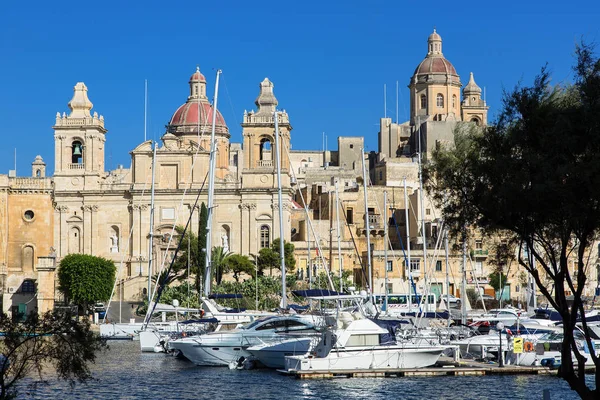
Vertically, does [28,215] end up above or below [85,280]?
above

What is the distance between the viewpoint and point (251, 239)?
78938 mm

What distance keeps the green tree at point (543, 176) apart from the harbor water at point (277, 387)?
10464 mm

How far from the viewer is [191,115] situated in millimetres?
94500

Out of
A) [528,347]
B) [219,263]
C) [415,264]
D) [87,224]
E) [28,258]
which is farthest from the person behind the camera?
[87,224]

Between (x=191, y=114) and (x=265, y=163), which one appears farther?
(x=191, y=114)

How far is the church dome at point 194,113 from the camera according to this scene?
93.4 metres

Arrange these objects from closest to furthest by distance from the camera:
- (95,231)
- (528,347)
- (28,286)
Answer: (528,347)
(28,286)
(95,231)

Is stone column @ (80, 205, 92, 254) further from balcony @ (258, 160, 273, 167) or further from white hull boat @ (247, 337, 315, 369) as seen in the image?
white hull boat @ (247, 337, 315, 369)

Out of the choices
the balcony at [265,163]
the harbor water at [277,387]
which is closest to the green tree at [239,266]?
the balcony at [265,163]

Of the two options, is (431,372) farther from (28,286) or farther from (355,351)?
(28,286)

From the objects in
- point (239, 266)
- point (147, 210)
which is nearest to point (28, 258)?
point (147, 210)

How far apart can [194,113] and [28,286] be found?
2352 centimetres

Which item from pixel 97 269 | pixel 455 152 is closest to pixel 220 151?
pixel 97 269

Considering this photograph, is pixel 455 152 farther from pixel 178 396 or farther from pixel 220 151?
pixel 220 151
